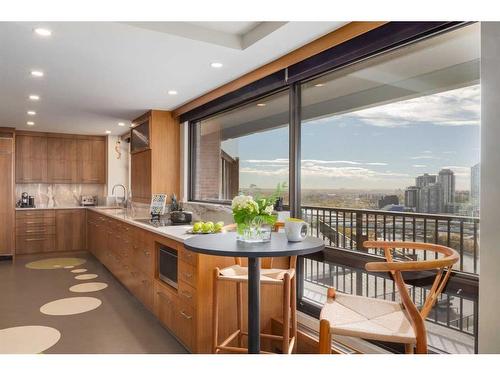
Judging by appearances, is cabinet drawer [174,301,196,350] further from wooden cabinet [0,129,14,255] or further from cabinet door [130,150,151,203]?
wooden cabinet [0,129,14,255]

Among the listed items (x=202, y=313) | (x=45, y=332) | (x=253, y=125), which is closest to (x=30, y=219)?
(x=45, y=332)

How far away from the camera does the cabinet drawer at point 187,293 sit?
2811mm

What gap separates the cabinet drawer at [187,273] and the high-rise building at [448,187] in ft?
5.93

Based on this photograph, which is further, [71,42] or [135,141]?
[135,141]

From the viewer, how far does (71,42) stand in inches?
104

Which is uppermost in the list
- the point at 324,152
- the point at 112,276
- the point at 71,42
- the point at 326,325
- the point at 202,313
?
the point at 71,42

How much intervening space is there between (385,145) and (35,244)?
21.4ft

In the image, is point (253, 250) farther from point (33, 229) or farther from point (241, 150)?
point (33, 229)

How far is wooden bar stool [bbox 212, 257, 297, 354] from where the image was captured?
2346 millimetres

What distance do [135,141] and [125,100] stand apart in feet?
4.23

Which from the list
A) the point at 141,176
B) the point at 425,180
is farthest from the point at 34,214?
the point at 425,180

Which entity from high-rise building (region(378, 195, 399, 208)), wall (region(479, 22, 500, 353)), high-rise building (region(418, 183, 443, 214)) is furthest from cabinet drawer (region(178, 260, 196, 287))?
wall (region(479, 22, 500, 353))

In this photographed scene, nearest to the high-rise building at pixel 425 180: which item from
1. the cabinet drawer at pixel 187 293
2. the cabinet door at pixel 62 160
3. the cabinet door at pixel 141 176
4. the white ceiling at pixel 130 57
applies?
the white ceiling at pixel 130 57

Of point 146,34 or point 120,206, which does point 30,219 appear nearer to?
point 120,206
